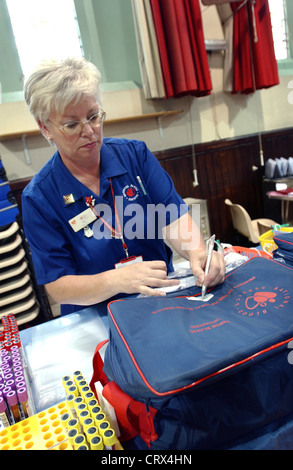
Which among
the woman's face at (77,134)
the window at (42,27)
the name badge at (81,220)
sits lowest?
the name badge at (81,220)

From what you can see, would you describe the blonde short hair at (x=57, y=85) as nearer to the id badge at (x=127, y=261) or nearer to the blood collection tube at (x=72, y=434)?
the id badge at (x=127, y=261)

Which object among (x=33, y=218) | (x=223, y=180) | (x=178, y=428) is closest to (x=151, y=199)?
(x=33, y=218)

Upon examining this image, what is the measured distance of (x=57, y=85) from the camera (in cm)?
108

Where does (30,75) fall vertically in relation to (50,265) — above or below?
above

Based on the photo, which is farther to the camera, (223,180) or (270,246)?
(223,180)

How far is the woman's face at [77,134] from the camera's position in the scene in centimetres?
114

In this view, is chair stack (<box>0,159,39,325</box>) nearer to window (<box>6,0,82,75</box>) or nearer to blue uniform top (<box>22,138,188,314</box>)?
blue uniform top (<box>22,138,188,314</box>)

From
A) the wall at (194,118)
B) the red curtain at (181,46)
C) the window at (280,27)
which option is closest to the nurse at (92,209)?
the wall at (194,118)

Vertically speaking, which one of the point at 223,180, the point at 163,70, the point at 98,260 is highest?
the point at 163,70

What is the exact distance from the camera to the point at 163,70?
3113 millimetres

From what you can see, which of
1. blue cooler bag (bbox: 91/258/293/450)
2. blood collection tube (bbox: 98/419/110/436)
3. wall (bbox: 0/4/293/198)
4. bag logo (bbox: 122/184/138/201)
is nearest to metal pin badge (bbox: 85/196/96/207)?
bag logo (bbox: 122/184/138/201)

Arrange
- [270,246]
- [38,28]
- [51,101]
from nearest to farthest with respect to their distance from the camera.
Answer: [51,101] → [270,246] → [38,28]
